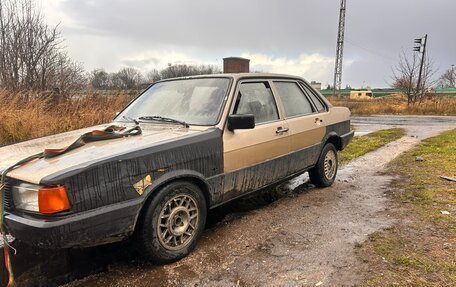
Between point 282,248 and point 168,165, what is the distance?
55.1 inches

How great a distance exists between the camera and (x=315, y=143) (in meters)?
5.28

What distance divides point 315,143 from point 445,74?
79.0m

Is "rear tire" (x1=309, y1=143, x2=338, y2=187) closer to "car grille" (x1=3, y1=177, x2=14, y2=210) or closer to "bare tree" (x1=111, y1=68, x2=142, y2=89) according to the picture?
"car grille" (x1=3, y1=177, x2=14, y2=210)

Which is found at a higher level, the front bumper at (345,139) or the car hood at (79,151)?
the car hood at (79,151)

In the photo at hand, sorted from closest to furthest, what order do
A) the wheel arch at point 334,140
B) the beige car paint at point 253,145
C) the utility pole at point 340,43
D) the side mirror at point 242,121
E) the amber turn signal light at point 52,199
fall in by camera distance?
the amber turn signal light at point 52,199 < the side mirror at point 242,121 < the beige car paint at point 253,145 < the wheel arch at point 334,140 < the utility pole at point 340,43

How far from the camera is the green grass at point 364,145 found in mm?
8367

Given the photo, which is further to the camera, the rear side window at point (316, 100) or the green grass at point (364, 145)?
the green grass at point (364, 145)

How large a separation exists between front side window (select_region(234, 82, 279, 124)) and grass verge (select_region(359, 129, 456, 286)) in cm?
179

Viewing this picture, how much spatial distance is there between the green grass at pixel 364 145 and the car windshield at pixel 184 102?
449cm

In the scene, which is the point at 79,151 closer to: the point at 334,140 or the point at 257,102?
the point at 257,102

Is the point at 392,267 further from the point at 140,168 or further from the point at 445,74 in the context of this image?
the point at 445,74

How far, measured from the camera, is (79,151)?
3033mm

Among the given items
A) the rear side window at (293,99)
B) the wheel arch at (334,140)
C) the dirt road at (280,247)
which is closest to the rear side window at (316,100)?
the rear side window at (293,99)

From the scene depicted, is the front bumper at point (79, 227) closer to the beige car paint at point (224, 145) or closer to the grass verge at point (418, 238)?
the beige car paint at point (224, 145)
